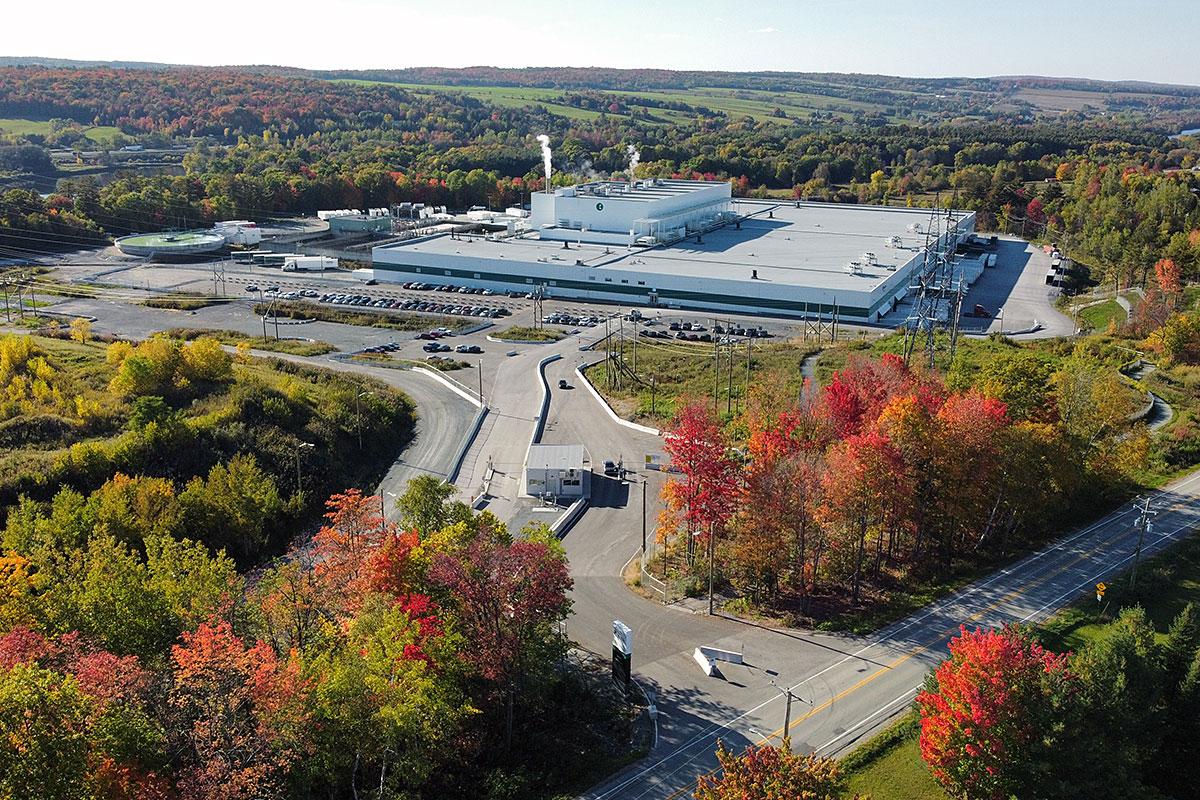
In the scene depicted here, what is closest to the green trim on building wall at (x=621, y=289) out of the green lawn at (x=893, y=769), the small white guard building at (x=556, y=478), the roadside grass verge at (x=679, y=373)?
the roadside grass verge at (x=679, y=373)

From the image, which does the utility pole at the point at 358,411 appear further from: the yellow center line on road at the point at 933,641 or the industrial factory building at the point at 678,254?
the industrial factory building at the point at 678,254

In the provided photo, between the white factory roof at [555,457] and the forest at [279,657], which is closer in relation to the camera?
the forest at [279,657]

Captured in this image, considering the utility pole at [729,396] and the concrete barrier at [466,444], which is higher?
the utility pole at [729,396]

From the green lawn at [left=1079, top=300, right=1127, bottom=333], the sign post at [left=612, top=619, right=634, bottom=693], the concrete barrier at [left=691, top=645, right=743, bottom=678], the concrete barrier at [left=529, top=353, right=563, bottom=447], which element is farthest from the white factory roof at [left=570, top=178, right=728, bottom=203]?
the sign post at [left=612, top=619, right=634, bottom=693]

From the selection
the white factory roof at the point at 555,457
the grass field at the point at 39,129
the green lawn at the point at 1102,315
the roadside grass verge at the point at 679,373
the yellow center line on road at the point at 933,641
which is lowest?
the green lawn at the point at 1102,315

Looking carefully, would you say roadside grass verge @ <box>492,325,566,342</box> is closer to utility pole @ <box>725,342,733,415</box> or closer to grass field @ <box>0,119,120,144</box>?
utility pole @ <box>725,342,733,415</box>

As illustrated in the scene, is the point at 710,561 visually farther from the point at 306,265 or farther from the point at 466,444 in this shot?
the point at 306,265

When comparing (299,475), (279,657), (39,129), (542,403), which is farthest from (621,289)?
(39,129)
